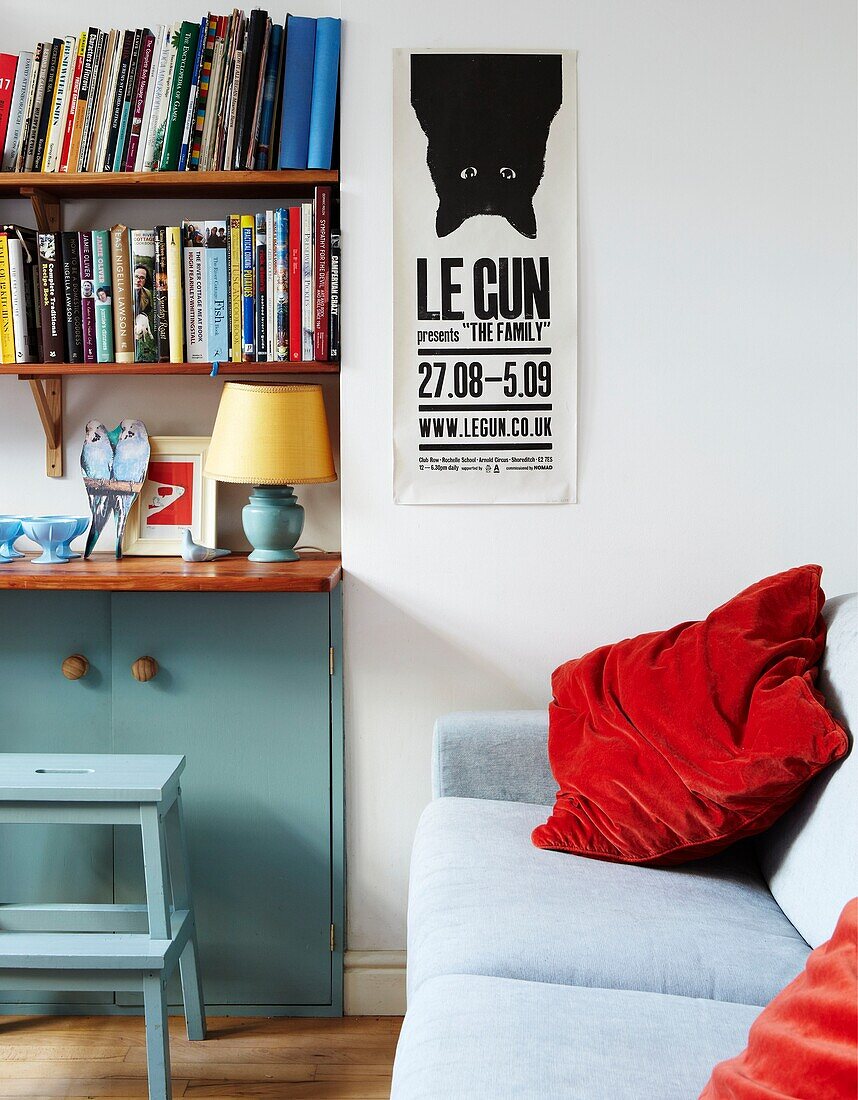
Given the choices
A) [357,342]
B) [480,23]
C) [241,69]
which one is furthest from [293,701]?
[480,23]

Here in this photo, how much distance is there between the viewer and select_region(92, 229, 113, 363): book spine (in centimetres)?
209

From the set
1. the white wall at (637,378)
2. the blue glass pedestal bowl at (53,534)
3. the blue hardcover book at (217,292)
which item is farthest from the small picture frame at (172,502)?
the white wall at (637,378)

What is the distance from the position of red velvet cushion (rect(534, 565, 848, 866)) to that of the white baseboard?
0.65 meters

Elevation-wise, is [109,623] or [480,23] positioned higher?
[480,23]

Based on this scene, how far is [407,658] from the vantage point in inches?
82.7

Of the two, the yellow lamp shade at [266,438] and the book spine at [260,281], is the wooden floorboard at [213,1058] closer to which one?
the yellow lamp shade at [266,438]

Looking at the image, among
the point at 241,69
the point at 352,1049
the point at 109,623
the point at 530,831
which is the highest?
the point at 241,69

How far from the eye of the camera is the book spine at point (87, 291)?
209 cm

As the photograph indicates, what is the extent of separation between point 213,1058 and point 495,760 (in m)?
0.81

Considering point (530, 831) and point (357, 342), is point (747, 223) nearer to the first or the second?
point (357, 342)

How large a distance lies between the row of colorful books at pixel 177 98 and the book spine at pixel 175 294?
15 cm

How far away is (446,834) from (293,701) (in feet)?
1.65

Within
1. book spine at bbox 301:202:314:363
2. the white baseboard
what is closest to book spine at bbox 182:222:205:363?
book spine at bbox 301:202:314:363

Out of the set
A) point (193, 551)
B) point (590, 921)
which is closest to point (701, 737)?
point (590, 921)
